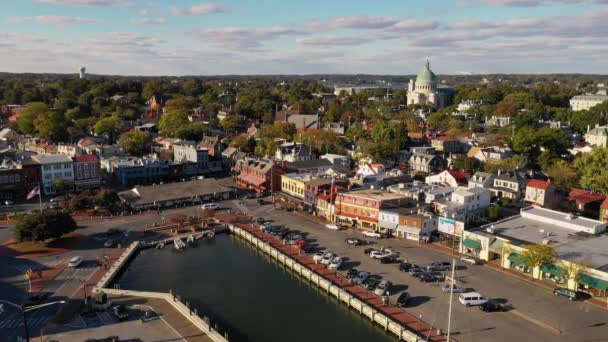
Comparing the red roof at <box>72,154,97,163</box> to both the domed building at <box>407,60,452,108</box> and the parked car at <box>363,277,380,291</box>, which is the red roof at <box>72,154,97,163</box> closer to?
the parked car at <box>363,277,380,291</box>

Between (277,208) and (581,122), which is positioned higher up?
(581,122)

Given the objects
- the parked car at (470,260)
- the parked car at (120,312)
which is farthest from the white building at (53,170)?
the parked car at (470,260)

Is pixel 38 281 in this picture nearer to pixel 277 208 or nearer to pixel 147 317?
pixel 147 317

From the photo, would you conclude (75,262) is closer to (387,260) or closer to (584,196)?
(387,260)

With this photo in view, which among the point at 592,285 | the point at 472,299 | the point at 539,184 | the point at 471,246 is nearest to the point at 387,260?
the point at 471,246

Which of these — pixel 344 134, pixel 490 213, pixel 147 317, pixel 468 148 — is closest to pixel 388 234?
pixel 490 213

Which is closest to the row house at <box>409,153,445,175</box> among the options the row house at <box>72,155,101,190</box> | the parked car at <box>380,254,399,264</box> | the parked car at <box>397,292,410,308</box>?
the parked car at <box>380,254,399,264</box>

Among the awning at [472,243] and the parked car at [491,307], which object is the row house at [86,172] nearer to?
the awning at [472,243]
